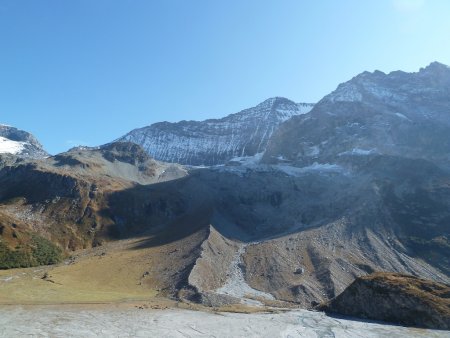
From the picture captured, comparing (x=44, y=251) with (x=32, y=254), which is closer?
(x=32, y=254)

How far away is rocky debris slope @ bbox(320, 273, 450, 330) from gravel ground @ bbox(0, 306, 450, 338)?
4431 millimetres

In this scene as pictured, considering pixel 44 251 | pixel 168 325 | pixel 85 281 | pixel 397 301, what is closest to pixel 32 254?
pixel 44 251

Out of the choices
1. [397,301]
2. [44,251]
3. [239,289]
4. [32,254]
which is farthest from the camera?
[44,251]

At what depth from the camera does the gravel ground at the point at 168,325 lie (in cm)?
5478

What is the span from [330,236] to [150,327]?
10397 cm

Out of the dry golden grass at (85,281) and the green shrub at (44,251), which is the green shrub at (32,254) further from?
the dry golden grass at (85,281)

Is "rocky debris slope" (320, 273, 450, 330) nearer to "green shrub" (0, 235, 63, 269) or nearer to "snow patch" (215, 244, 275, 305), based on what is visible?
"snow patch" (215, 244, 275, 305)

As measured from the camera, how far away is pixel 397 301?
235ft

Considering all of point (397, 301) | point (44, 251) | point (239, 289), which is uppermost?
point (397, 301)

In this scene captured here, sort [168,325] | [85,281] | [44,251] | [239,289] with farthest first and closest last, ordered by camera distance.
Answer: [44,251], [239,289], [85,281], [168,325]

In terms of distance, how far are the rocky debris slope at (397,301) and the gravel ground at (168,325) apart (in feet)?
14.5

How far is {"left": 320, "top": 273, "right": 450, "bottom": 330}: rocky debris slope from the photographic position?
67500mm

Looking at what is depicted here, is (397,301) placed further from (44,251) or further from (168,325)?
(44,251)

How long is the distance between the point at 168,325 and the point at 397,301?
3683 cm
